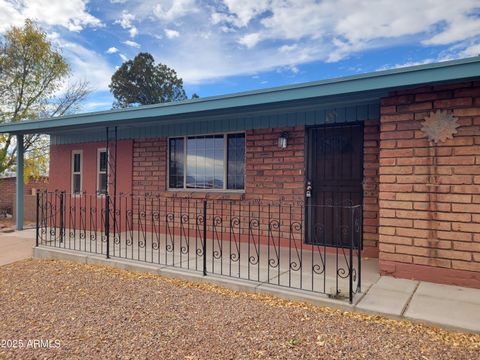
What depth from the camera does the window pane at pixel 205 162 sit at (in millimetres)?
7219

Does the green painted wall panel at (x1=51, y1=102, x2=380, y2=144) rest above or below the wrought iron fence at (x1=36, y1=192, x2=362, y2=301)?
above

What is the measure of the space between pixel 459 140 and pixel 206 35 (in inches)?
440

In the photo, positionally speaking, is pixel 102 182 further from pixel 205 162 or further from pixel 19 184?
pixel 205 162

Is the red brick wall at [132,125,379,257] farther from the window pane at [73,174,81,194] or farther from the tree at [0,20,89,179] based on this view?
the tree at [0,20,89,179]

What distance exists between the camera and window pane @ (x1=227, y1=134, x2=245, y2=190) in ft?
22.9

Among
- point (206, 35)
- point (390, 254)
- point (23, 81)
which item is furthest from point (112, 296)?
point (23, 81)

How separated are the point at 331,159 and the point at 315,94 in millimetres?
1828

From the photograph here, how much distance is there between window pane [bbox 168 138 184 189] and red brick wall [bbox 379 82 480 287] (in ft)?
14.7

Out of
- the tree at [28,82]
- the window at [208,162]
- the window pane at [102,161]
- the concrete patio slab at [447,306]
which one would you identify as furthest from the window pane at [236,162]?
the tree at [28,82]

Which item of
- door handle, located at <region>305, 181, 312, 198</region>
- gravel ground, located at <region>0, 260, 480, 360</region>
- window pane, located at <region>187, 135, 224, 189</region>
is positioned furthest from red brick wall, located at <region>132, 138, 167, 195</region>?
gravel ground, located at <region>0, 260, 480, 360</region>

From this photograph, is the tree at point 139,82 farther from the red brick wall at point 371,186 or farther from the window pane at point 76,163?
the red brick wall at point 371,186

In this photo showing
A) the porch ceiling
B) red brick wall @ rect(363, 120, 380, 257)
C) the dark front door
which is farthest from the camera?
the dark front door

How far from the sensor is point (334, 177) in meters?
6.01

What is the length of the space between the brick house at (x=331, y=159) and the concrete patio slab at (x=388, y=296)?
0.80 feet
